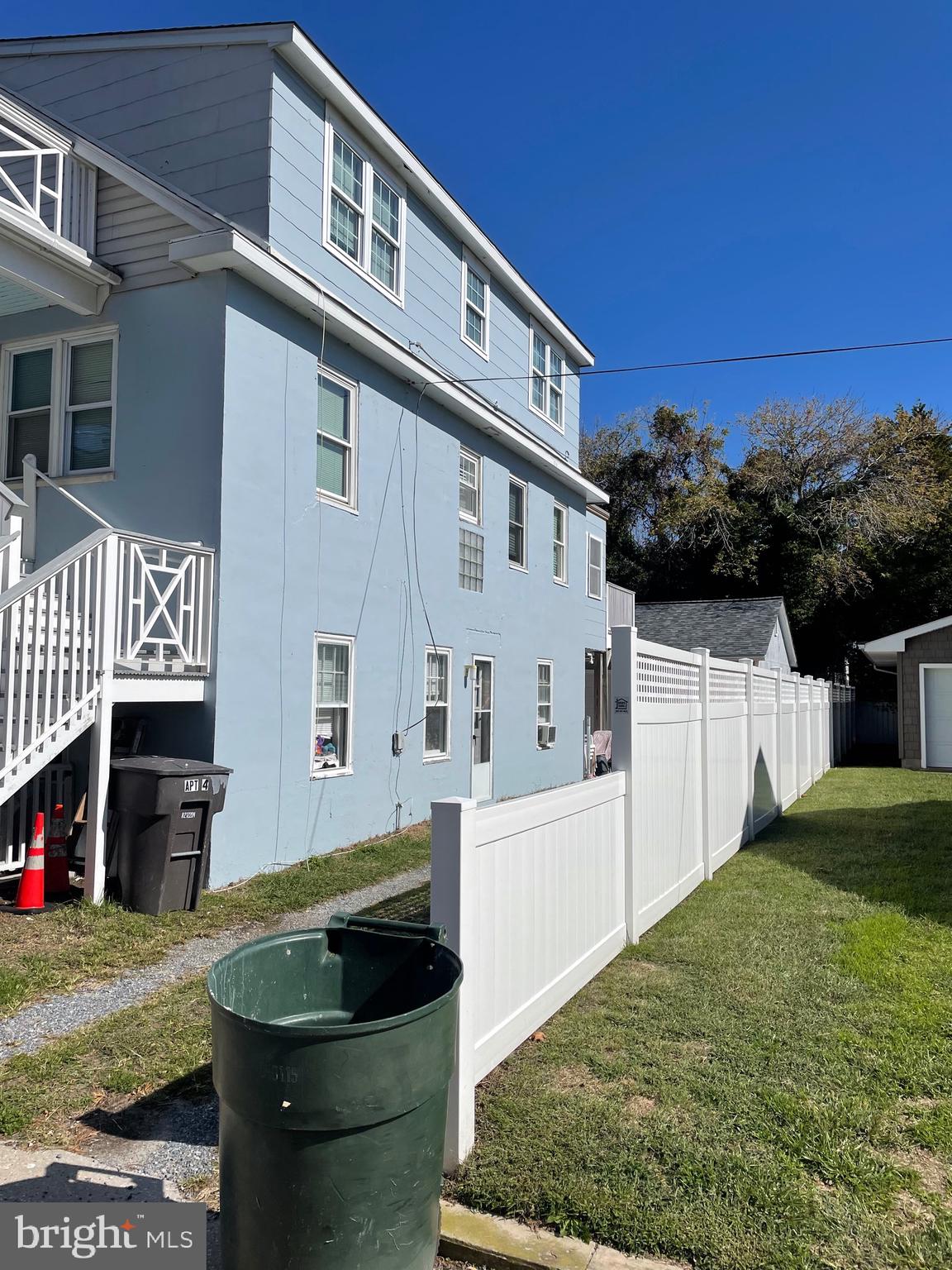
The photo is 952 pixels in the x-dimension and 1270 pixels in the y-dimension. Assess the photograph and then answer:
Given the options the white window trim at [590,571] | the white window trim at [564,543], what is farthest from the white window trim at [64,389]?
the white window trim at [590,571]

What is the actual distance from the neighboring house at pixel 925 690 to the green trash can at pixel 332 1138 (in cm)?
2165

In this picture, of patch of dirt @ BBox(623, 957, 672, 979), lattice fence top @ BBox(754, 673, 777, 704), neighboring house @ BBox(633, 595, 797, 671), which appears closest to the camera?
patch of dirt @ BBox(623, 957, 672, 979)

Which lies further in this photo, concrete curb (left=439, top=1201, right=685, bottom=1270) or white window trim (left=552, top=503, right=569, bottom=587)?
white window trim (left=552, top=503, right=569, bottom=587)

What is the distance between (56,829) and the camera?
23.6ft

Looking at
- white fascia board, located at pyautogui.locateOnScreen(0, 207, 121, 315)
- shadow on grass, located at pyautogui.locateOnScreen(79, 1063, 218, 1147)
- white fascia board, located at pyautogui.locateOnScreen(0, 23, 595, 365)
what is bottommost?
shadow on grass, located at pyautogui.locateOnScreen(79, 1063, 218, 1147)

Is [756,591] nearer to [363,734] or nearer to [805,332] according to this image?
[805,332]

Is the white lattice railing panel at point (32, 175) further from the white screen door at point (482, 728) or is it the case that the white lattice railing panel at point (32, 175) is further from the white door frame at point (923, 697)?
the white door frame at point (923, 697)

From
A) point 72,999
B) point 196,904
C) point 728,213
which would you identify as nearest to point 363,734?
point 196,904

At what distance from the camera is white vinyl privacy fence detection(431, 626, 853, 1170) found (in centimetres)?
341

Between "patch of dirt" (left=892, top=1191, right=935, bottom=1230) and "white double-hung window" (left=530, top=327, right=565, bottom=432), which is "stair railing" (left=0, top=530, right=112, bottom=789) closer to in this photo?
"patch of dirt" (left=892, top=1191, right=935, bottom=1230)

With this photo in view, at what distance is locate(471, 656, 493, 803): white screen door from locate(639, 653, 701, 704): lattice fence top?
198 inches

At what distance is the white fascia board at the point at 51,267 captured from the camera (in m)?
7.63

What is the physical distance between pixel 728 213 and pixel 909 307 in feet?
9.59

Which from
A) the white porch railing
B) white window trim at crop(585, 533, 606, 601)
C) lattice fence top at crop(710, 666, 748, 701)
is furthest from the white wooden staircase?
white window trim at crop(585, 533, 606, 601)
